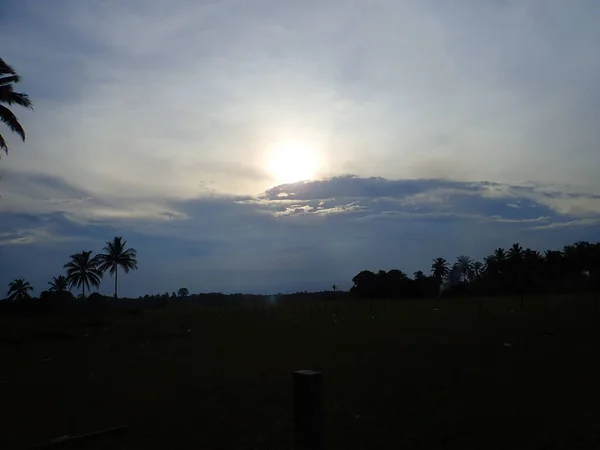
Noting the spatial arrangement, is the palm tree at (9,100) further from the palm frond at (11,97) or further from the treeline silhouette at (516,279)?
the treeline silhouette at (516,279)

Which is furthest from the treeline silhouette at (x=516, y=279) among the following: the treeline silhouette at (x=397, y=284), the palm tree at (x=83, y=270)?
the palm tree at (x=83, y=270)

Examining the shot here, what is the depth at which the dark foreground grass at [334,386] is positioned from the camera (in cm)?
750

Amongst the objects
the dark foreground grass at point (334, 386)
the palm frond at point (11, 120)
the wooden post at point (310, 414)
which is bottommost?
the dark foreground grass at point (334, 386)

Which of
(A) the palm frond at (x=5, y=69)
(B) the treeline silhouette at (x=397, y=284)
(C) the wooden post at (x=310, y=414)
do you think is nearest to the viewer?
(C) the wooden post at (x=310, y=414)

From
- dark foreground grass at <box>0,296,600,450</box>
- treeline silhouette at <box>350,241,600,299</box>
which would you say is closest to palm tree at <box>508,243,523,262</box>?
treeline silhouette at <box>350,241,600,299</box>

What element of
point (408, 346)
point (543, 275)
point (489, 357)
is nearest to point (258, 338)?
point (408, 346)

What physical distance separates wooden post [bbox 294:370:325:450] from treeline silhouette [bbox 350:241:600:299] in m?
50.3

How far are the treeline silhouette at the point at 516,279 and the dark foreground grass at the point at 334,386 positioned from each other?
99.0ft

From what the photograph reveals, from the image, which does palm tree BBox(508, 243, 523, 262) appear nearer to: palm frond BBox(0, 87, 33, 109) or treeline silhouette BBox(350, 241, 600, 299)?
treeline silhouette BBox(350, 241, 600, 299)

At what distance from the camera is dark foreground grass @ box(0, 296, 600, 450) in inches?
295

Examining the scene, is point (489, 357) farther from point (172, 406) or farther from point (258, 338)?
point (258, 338)

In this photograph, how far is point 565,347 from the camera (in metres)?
15.1

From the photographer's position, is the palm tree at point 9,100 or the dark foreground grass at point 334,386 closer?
the dark foreground grass at point 334,386

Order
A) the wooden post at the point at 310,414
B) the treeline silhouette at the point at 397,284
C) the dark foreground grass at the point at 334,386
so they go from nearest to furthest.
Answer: the wooden post at the point at 310,414 → the dark foreground grass at the point at 334,386 → the treeline silhouette at the point at 397,284
